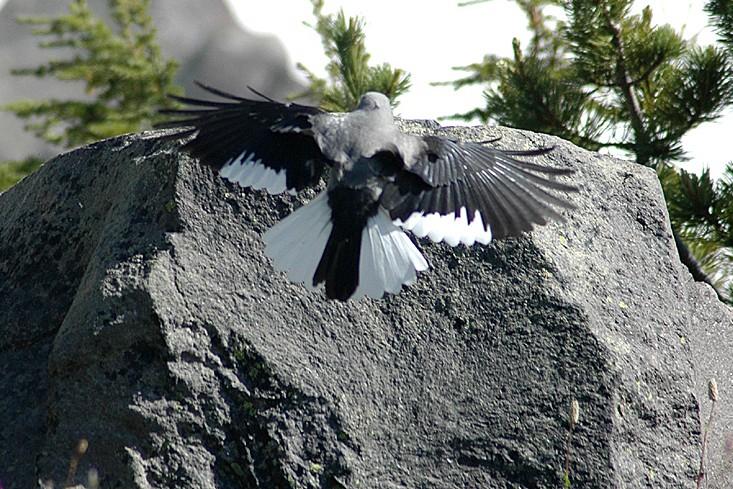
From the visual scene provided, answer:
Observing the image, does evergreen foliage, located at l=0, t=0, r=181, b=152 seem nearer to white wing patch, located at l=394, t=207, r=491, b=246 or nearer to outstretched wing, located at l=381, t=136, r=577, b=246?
outstretched wing, located at l=381, t=136, r=577, b=246

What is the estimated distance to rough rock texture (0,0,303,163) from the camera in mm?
13836

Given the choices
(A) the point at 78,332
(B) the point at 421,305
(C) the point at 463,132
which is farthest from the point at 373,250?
(A) the point at 78,332

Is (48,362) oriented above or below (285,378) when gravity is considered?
above

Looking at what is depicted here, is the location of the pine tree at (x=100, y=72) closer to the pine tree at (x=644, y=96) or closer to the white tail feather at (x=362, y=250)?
the pine tree at (x=644, y=96)

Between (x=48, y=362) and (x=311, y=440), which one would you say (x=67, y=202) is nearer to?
(x=48, y=362)

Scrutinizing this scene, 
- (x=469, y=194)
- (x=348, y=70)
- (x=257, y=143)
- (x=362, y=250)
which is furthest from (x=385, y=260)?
(x=348, y=70)

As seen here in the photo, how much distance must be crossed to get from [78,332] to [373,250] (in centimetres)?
106

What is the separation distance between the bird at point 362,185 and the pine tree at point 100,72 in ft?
13.3

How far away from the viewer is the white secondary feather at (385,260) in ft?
10.0

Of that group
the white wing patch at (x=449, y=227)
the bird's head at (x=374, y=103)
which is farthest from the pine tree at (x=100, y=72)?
the white wing patch at (x=449, y=227)

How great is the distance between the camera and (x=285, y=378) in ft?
9.68

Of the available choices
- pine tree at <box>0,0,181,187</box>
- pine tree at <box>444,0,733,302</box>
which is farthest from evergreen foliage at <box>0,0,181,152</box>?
pine tree at <box>444,0,733,302</box>

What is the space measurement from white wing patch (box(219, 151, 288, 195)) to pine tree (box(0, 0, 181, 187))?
4115 mm

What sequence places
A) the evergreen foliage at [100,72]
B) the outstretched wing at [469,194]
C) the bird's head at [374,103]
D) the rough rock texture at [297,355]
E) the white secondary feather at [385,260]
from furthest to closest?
the evergreen foliage at [100,72]
the bird's head at [374,103]
the outstretched wing at [469,194]
the white secondary feather at [385,260]
the rough rock texture at [297,355]
